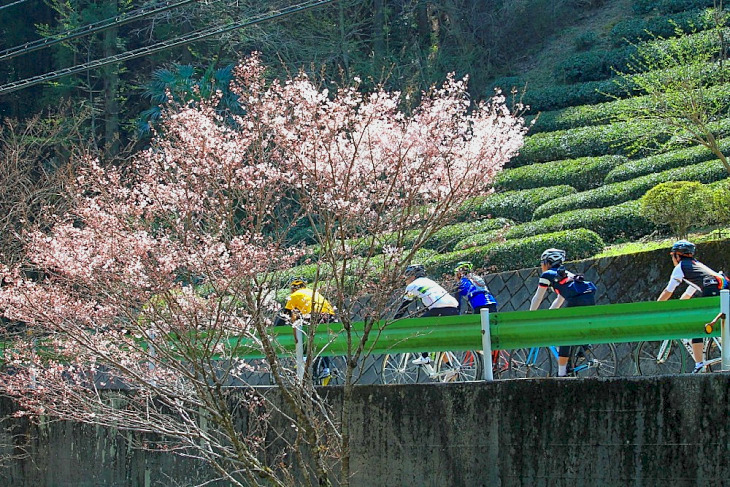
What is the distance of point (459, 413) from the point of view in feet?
29.7

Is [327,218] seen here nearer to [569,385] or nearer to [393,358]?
[569,385]

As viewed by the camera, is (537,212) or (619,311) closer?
(619,311)

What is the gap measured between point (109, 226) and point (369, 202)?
2.52 metres

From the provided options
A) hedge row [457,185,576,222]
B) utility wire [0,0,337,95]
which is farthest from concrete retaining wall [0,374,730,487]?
hedge row [457,185,576,222]

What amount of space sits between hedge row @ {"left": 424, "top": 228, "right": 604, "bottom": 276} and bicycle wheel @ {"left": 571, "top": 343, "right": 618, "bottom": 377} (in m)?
3.59

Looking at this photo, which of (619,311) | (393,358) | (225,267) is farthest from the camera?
(393,358)

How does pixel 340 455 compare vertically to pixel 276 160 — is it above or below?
below


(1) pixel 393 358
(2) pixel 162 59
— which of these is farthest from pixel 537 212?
(2) pixel 162 59

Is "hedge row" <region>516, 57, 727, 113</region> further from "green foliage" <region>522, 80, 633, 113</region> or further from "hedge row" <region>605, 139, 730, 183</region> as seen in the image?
"hedge row" <region>605, 139, 730, 183</region>

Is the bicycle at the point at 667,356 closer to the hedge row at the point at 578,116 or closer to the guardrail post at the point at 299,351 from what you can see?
the guardrail post at the point at 299,351

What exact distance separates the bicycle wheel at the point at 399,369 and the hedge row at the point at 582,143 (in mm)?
12129

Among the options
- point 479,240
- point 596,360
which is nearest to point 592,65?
point 479,240

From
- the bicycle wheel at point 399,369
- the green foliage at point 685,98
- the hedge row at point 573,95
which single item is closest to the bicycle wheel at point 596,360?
the bicycle wheel at point 399,369

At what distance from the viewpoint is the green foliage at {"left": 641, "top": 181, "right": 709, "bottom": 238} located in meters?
15.1
